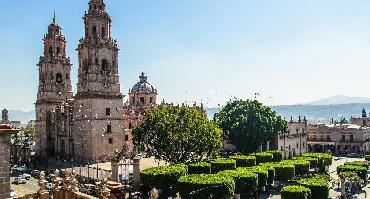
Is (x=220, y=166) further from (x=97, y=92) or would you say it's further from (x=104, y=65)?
(x=104, y=65)

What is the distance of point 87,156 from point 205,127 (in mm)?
19812

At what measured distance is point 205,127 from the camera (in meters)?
55.1

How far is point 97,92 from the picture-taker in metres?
62.1

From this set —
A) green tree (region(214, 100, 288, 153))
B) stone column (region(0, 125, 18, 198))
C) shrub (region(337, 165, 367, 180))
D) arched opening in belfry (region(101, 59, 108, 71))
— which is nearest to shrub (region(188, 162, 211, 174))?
shrub (region(337, 165, 367, 180))

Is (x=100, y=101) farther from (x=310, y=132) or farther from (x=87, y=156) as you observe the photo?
(x=310, y=132)

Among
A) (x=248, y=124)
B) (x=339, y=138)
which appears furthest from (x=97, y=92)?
(x=339, y=138)

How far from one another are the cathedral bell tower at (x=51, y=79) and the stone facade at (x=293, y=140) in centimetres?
4338

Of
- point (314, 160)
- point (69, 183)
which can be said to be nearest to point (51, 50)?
point (314, 160)

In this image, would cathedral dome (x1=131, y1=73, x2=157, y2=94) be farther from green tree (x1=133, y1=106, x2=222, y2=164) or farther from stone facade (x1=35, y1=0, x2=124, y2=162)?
green tree (x1=133, y1=106, x2=222, y2=164)

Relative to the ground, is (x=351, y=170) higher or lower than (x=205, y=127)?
lower

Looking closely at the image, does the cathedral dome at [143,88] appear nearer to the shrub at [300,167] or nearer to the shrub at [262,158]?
the shrub at [262,158]

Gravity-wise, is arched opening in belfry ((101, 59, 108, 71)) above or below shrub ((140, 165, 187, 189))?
above

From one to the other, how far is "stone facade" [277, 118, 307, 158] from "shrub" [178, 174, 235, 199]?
1789 inches

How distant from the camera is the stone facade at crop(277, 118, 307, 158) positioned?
8459cm
